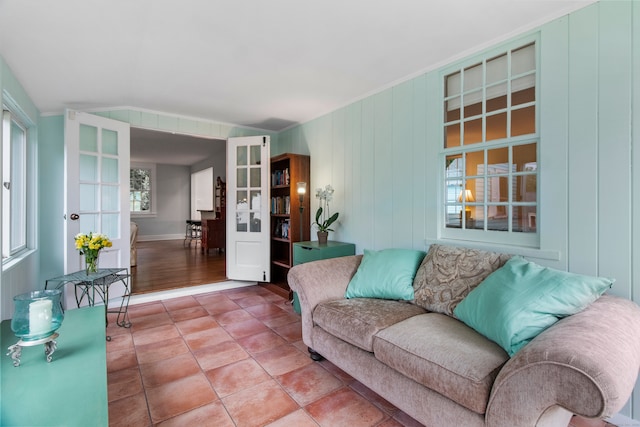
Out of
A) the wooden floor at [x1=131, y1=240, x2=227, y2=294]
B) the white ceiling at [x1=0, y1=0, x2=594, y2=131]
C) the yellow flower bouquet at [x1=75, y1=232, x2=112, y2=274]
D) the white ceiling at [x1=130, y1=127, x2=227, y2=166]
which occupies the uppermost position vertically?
the white ceiling at [x1=130, y1=127, x2=227, y2=166]

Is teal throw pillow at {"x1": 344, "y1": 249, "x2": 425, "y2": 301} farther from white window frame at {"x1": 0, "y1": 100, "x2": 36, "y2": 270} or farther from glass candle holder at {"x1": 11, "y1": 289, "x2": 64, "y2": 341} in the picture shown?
white window frame at {"x1": 0, "y1": 100, "x2": 36, "y2": 270}

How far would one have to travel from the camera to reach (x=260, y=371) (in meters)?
2.17

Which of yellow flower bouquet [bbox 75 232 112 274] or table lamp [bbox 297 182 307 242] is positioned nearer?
yellow flower bouquet [bbox 75 232 112 274]

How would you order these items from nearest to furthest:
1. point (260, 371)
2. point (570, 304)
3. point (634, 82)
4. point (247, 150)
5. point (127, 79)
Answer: point (570, 304), point (634, 82), point (260, 371), point (127, 79), point (247, 150)

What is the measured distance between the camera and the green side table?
3.23m

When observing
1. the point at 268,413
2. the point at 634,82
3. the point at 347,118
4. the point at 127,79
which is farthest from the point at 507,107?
the point at 127,79

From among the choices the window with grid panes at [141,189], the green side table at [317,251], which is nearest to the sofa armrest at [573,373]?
the green side table at [317,251]

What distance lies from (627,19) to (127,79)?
12.1 feet

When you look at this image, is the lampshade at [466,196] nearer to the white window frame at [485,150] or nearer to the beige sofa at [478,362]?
the white window frame at [485,150]

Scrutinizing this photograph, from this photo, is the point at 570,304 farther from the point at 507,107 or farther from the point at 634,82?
the point at 507,107

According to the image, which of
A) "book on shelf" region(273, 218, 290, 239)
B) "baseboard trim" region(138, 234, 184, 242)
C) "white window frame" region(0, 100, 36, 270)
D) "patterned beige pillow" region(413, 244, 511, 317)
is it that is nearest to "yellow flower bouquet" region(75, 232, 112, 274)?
"white window frame" region(0, 100, 36, 270)

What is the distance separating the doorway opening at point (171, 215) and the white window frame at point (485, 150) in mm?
3278

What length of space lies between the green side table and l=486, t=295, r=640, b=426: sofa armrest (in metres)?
2.14

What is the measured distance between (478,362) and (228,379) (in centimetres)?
158
